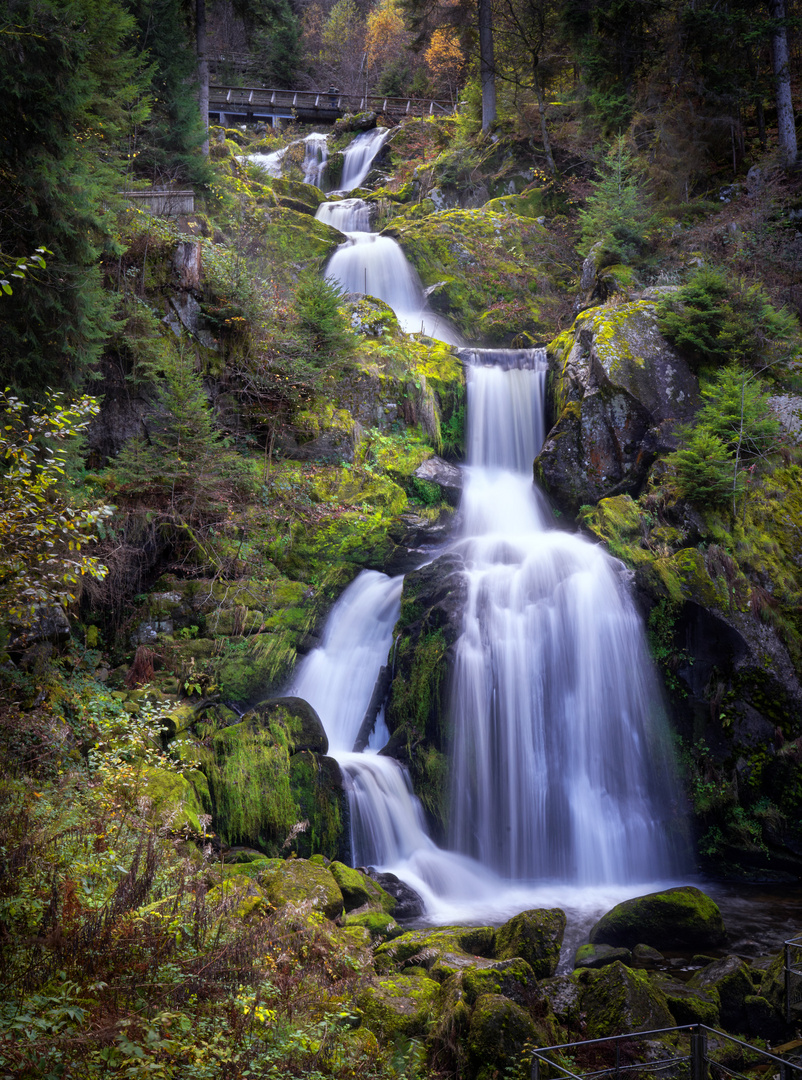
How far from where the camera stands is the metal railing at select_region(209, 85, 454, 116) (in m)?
27.4

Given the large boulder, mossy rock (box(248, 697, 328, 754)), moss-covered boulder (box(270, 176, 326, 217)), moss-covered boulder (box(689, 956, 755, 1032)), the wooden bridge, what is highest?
the wooden bridge

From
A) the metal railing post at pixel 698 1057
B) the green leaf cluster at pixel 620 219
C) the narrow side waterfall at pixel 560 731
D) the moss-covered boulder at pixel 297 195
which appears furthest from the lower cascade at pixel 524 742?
the moss-covered boulder at pixel 297 195

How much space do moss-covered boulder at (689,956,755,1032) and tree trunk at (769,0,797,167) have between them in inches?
578

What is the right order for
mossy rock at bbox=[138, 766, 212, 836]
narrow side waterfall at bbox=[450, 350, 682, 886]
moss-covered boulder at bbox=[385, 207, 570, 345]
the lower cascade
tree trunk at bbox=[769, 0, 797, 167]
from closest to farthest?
mossy rock at bbox=[138, 766, 212, 836] → the lower cascade → narrow side waterfall at bbox=[450, 350, 682, 886] → tree trunk at bbox=[769, 0, 797, 167] → moss-covered boulder at bbox=[385, 207, 570, 345]

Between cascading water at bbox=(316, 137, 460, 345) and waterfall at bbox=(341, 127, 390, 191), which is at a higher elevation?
waterfall at bbox=(341, 127, 390, 191)

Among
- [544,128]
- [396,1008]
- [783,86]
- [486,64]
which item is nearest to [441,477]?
[396,1008]

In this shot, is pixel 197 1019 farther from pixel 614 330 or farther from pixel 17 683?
pixel 614 330

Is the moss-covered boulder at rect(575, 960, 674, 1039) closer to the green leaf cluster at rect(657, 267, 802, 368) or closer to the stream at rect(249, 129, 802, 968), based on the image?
the stream at rect(249, 129, 802, 968)

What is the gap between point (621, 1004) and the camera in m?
4.62

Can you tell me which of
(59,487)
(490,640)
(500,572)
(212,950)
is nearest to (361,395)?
(500,572)

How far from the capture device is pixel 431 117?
24.4 meters

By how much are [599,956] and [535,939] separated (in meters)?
1.03

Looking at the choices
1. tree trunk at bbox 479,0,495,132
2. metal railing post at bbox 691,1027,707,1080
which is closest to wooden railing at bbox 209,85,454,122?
tree trunk at bbox 479,0,495,132

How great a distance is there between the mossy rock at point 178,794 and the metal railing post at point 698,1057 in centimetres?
386
